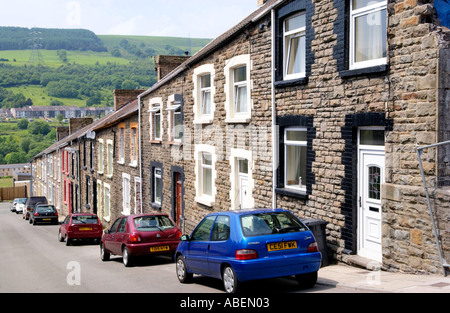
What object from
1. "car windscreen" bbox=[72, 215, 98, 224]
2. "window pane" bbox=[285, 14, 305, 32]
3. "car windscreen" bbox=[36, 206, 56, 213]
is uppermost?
"window pane" bbox=[285, 14, 305, 32]

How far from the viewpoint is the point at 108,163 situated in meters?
32.5

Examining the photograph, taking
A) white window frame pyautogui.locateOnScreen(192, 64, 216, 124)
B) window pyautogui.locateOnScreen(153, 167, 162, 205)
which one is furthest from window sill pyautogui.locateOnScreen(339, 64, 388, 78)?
window pyautogui.locateOnScreen(153, 167, 162, 205)

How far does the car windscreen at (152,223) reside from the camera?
1515 cm

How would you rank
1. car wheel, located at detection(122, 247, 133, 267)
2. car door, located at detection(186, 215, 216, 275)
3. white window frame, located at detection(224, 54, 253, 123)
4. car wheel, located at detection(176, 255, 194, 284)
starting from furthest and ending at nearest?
1. white window frame, located at detection(224, 54, 253, 123)
2. car wheel, located at detection(122, 247, 133, 267)
3. car wheel, located at detection(176, 255, 194, 284)
4. car door, located at detection(186, 215, 216, 275)

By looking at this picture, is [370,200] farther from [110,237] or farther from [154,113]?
[154,113]

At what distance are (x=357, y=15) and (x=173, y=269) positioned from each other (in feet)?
25.9

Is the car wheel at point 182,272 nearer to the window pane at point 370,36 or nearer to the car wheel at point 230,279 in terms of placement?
the car wheel at point 230,279

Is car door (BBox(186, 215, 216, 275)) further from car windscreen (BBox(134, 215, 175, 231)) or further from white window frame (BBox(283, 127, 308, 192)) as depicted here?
car windscreen (BBox(134, 215, 175, 231))

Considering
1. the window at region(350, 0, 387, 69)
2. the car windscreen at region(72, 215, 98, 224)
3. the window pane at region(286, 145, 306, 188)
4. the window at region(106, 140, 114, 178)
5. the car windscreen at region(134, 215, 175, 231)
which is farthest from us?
the window at region(106, 140, 114, 178)

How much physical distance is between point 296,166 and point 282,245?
16.2 ft

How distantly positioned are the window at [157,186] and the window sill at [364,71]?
14.0m

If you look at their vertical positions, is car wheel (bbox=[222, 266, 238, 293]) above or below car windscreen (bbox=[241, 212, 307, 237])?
below

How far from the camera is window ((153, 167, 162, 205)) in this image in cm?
2398

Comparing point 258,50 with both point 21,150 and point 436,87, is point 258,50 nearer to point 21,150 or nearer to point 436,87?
point 436,87
